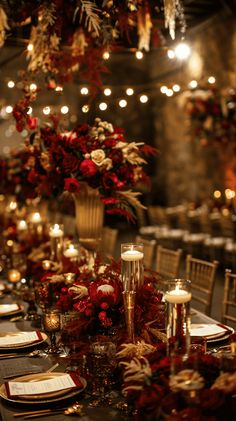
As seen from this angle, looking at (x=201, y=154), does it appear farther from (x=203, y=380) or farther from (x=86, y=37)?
(x=203, y=380)

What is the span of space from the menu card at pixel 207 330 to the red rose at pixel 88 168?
123 centimetres

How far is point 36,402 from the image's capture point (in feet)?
6.12

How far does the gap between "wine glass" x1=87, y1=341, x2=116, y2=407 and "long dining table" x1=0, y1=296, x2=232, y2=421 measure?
42 mm

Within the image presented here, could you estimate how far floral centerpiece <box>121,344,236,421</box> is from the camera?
155 centimetres

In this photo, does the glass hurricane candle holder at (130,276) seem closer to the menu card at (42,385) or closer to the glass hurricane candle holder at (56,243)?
the menu card at (42,385)

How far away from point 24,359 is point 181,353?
3.01ft

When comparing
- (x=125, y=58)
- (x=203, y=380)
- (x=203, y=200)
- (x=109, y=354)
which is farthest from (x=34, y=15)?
(x=125, y=58)

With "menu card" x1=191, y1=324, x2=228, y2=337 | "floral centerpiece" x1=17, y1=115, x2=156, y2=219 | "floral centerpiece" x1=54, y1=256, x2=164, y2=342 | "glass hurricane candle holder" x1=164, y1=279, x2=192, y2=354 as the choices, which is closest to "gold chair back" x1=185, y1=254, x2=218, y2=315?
"floral centerpiece" x1=17, y1=115, x2=156, y2=219

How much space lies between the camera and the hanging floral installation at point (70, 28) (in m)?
3.59

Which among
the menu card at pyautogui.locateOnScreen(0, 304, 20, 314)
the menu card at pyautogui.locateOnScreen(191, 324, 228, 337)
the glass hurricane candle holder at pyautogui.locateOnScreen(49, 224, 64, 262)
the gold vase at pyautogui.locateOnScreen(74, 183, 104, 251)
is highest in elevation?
the gold vase at pyautogui.locateOnScreen(74, 183, 104, 251)

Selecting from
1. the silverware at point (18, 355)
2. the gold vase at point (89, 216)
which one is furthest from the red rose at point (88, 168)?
the silverware at point (18, 355)

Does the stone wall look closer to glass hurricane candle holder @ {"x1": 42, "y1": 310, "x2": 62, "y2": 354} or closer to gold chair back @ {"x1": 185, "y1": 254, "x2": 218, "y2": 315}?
gold chair back @ {"x1": 185, "y1": 254, "x2": 218, "y2": 315}

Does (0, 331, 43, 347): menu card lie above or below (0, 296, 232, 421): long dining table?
above

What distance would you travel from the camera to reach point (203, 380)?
1630 millimetres
